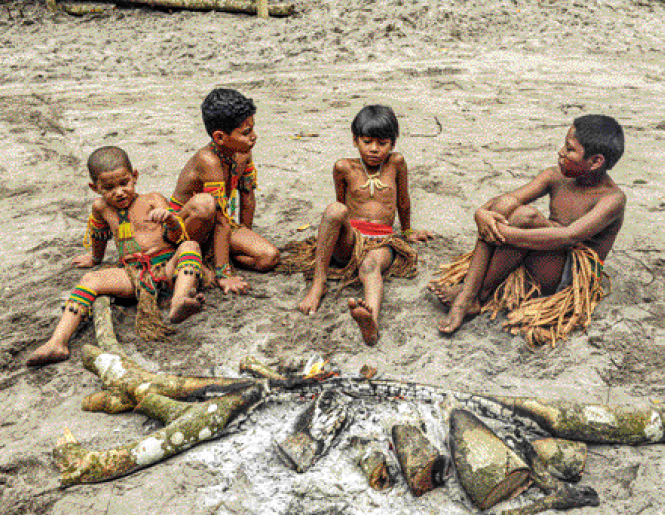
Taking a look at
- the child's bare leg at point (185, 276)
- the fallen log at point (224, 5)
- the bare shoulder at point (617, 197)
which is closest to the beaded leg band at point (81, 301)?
the child's bare leg at point (185, 276)

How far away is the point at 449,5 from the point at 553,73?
2.76m

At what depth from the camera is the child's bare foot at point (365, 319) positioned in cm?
229

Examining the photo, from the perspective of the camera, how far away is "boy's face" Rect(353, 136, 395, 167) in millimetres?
2869

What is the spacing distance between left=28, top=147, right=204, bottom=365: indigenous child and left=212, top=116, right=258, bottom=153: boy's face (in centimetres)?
45

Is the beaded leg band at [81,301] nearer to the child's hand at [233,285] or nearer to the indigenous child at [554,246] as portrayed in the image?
the child's hand at [233,285]

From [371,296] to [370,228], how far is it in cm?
49

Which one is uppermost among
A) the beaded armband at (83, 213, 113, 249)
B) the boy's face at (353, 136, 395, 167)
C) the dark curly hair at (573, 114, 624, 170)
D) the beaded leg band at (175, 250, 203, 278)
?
the dark curly hair at (573, 114, 624, 170)

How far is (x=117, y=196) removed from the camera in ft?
8.79

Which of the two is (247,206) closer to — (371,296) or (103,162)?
(103,162)

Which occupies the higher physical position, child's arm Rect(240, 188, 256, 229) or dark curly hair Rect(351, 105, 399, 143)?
dark curly hair Rect(351, 105, 399, 143)

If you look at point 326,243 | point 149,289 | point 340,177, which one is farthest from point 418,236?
point 149,289

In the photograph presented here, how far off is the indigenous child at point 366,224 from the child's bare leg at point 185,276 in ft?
1.74

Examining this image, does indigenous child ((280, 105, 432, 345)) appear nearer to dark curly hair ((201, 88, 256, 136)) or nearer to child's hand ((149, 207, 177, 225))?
dark curly hair ((201, 88, 256, 136))

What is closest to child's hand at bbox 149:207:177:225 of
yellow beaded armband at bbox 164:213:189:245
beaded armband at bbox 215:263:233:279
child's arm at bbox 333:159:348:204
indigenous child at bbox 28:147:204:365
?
indigenous child at bbox 28:147:204:365
